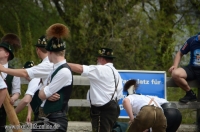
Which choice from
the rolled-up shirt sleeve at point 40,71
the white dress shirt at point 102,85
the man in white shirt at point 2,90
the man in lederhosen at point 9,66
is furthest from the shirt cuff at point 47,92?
the white dress shirt at point 102,85

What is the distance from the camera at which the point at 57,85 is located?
20.5ft

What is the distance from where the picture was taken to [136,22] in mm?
12156

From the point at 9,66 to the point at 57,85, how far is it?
1.77m

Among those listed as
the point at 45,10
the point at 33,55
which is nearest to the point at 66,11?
the point at 45,10

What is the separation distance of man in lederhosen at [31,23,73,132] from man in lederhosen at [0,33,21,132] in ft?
3.32

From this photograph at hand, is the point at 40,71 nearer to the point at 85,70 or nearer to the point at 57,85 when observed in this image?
the point at 57,85

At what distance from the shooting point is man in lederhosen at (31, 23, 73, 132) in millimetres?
6270

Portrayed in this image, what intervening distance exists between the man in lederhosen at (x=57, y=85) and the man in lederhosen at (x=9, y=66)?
1011 millimetres

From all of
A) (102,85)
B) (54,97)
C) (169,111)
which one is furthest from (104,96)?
(54,97)

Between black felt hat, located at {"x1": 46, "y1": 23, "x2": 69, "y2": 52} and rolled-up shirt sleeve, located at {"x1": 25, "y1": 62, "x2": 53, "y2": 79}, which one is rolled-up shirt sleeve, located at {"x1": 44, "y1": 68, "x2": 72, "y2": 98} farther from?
rolled-up shirt sleeve, located at {"x1": 25, "y1": 62, "x2": 53, "y2": 79}

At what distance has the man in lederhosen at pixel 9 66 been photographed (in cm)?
743

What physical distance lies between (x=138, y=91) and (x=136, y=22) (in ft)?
9.80

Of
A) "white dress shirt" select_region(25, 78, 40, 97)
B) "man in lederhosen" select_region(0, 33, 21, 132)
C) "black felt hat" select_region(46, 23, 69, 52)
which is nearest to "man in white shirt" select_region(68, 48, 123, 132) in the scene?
"white dress shirt" select_region(25, 78, 40, 97)

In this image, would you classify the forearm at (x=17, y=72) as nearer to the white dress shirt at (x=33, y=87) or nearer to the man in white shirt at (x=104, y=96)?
the white dress shirt at (x=33, y=87)
